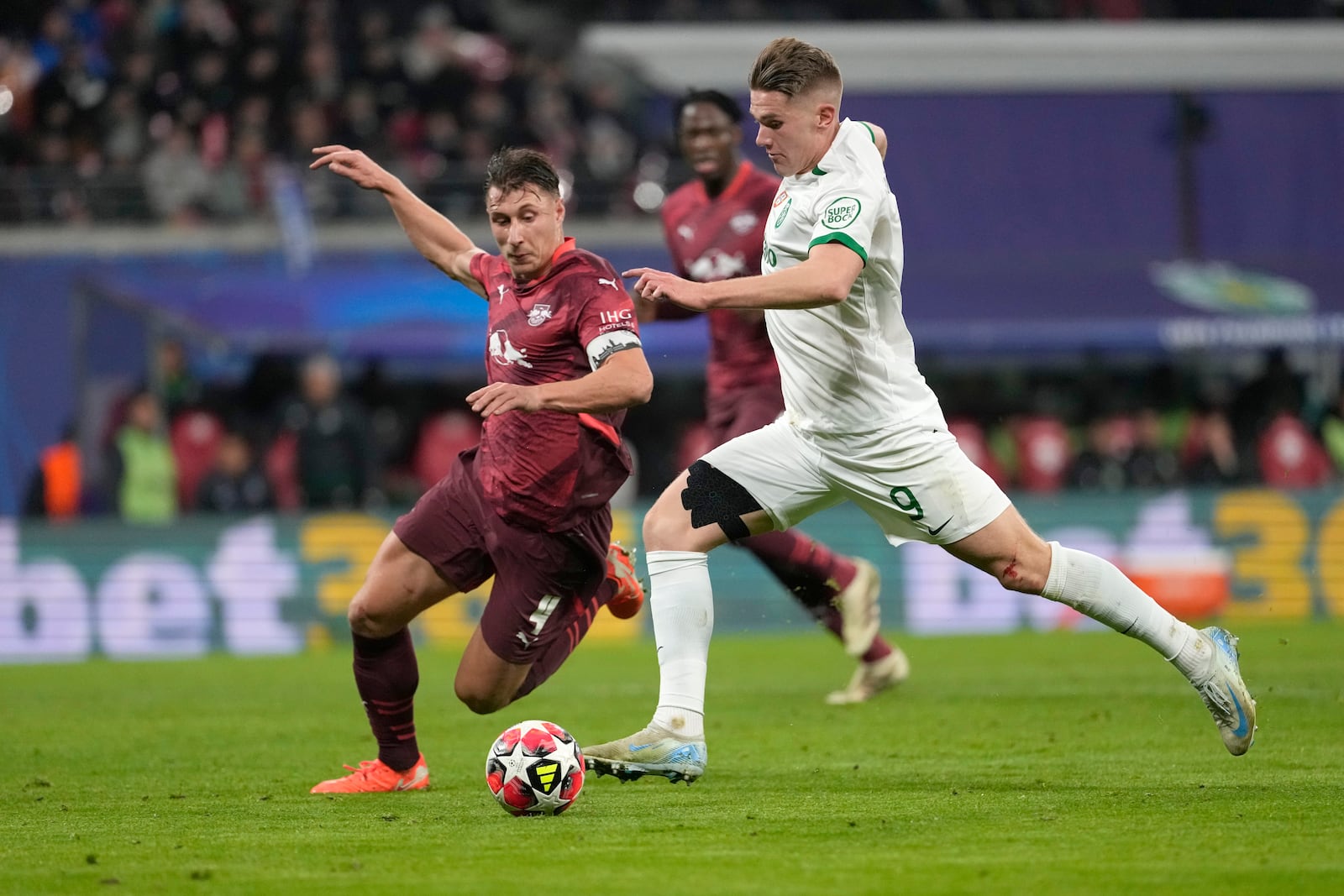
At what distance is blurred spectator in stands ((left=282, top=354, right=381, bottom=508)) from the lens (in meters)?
16.0

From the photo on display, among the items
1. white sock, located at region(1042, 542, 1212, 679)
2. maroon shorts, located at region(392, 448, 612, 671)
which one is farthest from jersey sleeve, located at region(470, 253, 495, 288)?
white sock, located at region(1042, 542, 1212, 679)

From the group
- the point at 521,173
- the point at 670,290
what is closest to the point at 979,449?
the point at 521,173

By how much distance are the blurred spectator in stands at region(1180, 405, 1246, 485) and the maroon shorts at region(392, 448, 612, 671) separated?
12408mm

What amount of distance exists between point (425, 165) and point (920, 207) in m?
6.31

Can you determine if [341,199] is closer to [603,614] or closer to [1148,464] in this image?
[603,614]

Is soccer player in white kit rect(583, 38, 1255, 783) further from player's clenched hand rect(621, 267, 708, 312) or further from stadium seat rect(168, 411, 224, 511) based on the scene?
stadium seat rect(168, 411, 224, 511)

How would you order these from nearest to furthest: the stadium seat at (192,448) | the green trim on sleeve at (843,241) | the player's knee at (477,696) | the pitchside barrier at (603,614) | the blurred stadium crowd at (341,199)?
1. the green trim on sleeve at (843,241)
2. the player's knee at (477,696)
3. the pitchside barrier at (603,614)
4. the blurred stadium crowd at (341,199)
5. the stadium seat at (192,448)

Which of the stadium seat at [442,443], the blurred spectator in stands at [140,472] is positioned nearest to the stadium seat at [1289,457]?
the stadium seat at [442,443]

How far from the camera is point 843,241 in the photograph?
5.99 meters

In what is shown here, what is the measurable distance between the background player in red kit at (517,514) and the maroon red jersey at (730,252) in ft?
8.79

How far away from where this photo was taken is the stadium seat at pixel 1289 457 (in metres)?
17.8

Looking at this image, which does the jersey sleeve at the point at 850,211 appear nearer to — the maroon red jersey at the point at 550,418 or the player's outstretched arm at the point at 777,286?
the player's outstretched arm at the point at 777,286

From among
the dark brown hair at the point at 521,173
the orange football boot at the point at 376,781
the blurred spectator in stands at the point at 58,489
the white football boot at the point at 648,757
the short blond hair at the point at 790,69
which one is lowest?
the blurred spectator in stands at the point at 58,489

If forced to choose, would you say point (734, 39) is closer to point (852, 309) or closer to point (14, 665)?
point (14, 665)
